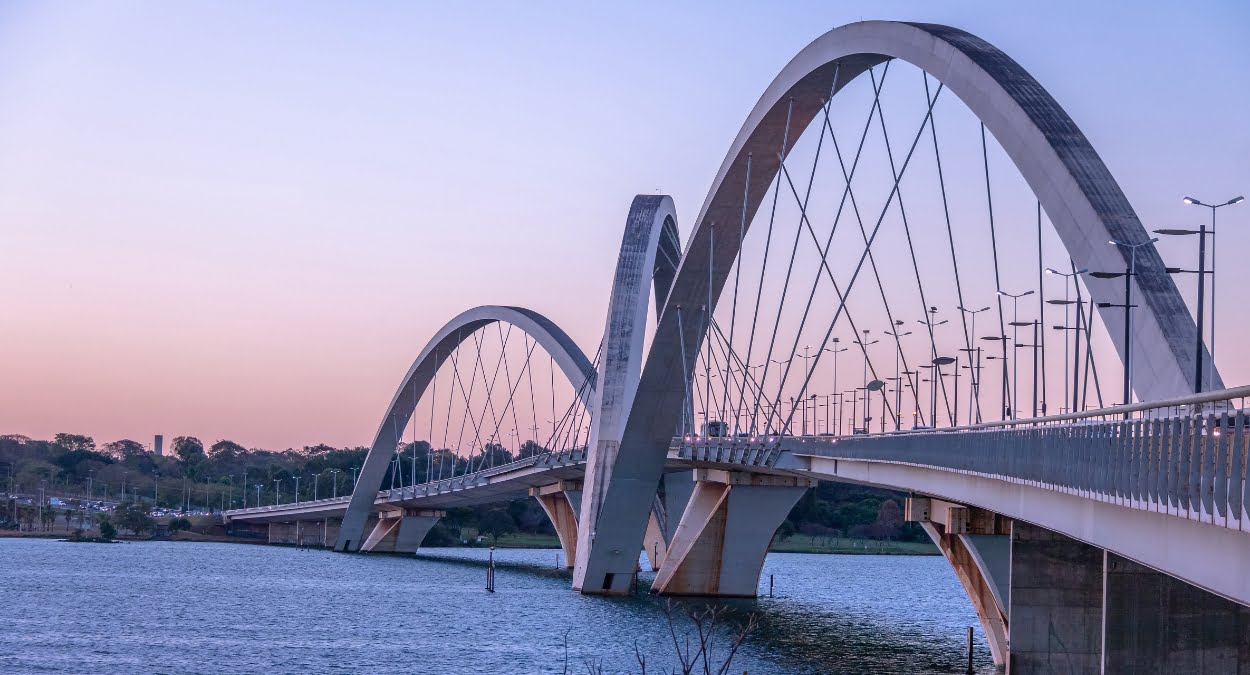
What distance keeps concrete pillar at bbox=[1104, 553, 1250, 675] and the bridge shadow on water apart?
7.92 metres

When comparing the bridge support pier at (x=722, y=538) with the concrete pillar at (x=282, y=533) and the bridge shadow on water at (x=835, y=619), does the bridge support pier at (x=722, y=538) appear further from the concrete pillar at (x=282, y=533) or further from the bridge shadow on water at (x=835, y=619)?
the concrete pillar at (x=282, y=533)

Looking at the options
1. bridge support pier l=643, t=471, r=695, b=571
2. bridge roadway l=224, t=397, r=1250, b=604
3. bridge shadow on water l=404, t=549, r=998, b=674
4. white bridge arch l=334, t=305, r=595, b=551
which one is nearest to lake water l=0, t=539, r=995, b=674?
bridge shadow on water l=404, t=549, r=998, b=674

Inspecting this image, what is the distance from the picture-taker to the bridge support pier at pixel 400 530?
496 ft

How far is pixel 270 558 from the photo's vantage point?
478 ft

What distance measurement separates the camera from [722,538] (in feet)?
286

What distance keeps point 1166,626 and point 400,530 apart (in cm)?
12526

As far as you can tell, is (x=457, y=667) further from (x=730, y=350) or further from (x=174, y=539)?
(x=174, y=539)

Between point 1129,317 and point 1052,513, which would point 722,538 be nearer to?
point 1129,317

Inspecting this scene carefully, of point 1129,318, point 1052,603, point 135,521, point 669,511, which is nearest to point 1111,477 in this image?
point 1129,318

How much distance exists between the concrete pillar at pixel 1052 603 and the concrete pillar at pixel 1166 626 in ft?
35.8

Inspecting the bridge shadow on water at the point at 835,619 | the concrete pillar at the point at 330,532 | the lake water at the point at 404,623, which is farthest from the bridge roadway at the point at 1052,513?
the concrete pillar at the point at 330,532

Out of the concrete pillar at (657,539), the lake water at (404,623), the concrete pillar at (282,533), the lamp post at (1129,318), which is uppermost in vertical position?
the lamp post at (1129,318)

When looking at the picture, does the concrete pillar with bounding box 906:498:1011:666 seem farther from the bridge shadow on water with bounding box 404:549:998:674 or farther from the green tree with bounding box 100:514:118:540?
the green tree with bounding box 100:514:118:540

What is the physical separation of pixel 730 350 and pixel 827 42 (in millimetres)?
23510
